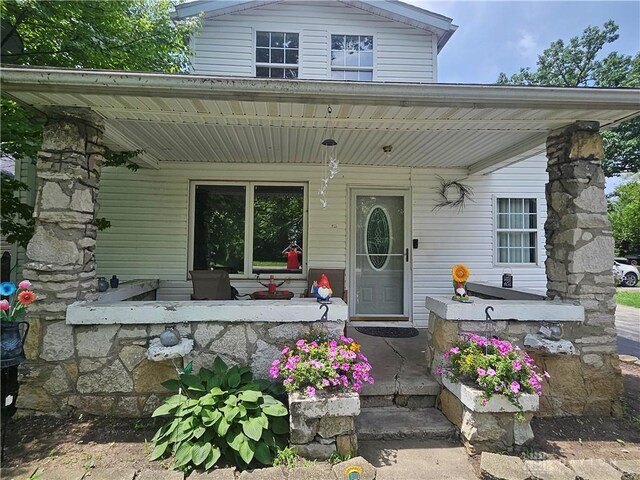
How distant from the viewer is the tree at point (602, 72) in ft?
54.7

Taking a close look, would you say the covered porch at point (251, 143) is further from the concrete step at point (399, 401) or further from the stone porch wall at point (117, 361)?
the concrete step at point (399, 401)

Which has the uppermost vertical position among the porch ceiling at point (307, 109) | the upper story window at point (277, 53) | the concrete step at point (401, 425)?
the upper story window at point (277, 53)

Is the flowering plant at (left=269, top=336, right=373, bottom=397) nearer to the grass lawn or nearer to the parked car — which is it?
the grass lawn

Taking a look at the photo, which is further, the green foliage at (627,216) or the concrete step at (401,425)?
the green foliage at (627,216)

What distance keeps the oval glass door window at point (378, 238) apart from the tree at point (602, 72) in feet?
49.4

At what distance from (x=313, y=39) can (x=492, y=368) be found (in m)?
5.76

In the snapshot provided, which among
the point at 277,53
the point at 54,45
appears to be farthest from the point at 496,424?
the point at 277,53

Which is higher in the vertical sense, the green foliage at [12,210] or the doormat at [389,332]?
the green foliage at [12,210]

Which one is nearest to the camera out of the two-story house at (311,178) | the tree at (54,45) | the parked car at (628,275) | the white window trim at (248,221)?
the two-story house at (311,178)

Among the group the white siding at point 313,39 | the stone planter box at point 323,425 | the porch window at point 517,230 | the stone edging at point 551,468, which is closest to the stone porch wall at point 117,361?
the stone planter box at point 323,425

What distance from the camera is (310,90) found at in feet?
8.62

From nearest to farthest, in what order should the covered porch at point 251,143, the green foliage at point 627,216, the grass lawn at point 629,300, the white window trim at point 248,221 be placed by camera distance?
the covered porch at point 251,143 < the white window trim at point 248,221 < the grass lawn at point 629,300 < the green foliage at point 627,216

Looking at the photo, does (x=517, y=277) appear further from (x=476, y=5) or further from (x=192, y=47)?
(x=192, y=47)

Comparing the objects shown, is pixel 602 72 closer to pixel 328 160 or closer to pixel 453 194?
pixel 453 194
